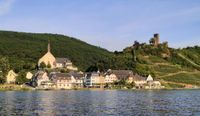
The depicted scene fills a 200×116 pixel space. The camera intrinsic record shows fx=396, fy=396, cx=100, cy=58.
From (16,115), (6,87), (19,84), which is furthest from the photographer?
(19,84)

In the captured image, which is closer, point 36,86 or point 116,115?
point 116,115

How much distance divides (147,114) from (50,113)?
13.6 meters

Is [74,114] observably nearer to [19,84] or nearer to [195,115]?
[195,115]

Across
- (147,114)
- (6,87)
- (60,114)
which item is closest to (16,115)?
(60,114)

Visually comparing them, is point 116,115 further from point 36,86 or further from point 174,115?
point 36,86

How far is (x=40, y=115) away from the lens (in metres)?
52.9

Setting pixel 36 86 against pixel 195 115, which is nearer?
pixel 195 115

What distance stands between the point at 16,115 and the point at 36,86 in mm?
147652

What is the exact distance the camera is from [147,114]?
55.3 meters

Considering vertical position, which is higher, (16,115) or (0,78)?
(0,78)

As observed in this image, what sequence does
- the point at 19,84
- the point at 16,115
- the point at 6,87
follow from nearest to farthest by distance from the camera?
the point at 16,115
the point at 6,87
the point at 19,84

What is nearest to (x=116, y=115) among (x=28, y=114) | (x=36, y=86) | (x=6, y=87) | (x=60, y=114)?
(x=60, y=114)

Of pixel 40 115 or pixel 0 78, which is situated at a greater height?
pixel 0 78

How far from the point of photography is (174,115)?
54375mm
